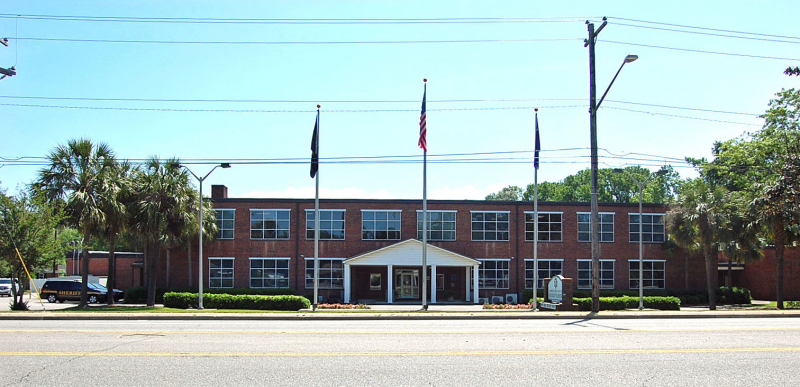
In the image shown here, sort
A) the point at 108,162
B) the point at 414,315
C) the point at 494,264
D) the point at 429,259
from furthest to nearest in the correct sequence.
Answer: the point at 494,264, the point at 429,259, the point at 108,162, the point at 414,315

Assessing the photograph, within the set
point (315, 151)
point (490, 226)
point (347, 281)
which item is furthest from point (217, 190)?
point (490, 226)

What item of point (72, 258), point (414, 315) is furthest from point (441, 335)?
point (72, 258)

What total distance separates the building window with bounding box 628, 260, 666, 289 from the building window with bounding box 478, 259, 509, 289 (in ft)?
28.7

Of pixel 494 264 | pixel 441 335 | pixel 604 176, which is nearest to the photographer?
pixel 441 335

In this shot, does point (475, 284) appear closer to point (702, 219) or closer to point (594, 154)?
point (702, 219)

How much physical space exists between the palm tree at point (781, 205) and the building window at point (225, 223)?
3170 centimetres

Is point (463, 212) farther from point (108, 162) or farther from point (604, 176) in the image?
point (604, 176)

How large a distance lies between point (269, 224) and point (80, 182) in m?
13.4

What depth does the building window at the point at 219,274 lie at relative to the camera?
40.3 m

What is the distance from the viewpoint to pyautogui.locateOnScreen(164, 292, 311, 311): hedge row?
29.4 m

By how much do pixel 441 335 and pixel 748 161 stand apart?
4272cm

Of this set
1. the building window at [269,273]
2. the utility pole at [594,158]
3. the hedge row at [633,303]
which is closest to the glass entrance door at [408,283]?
the building window at [269,273]

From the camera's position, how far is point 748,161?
47.4 meters

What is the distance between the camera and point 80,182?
2945cm
